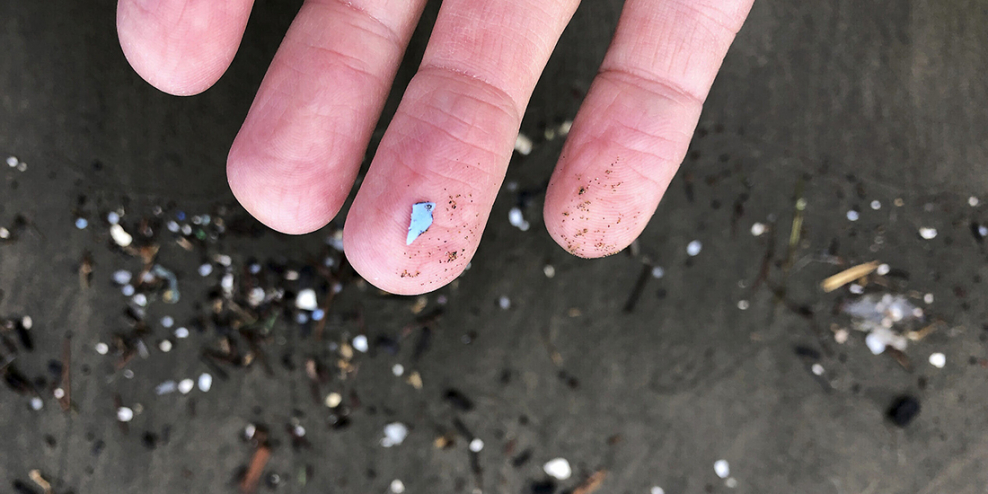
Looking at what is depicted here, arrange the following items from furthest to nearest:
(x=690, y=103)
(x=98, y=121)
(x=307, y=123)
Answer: (x=98, y=121), (x=690, y=103), (x=307, y=123)

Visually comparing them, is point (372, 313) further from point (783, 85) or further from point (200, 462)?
point (783, 85)

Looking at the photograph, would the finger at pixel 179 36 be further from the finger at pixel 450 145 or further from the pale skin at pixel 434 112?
the finger at pixel 450 145

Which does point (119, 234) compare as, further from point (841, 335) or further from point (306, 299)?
point (841, 335)

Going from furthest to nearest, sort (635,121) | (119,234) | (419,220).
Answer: (119,234)
(635,121)
(419,220)

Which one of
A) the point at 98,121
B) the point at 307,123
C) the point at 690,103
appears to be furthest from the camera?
the point at 98,121

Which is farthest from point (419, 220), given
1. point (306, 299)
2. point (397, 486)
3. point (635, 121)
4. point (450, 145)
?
point (397, 486)

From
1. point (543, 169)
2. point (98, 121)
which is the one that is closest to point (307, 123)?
point (543, 169)

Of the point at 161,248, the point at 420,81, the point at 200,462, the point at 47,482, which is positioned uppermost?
the point at 420,81

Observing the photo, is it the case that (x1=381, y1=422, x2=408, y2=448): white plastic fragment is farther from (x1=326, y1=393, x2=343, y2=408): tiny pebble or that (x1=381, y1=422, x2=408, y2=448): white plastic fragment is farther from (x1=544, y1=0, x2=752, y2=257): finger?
(x1=544, y1=0, x2=752, y2=257): finger
